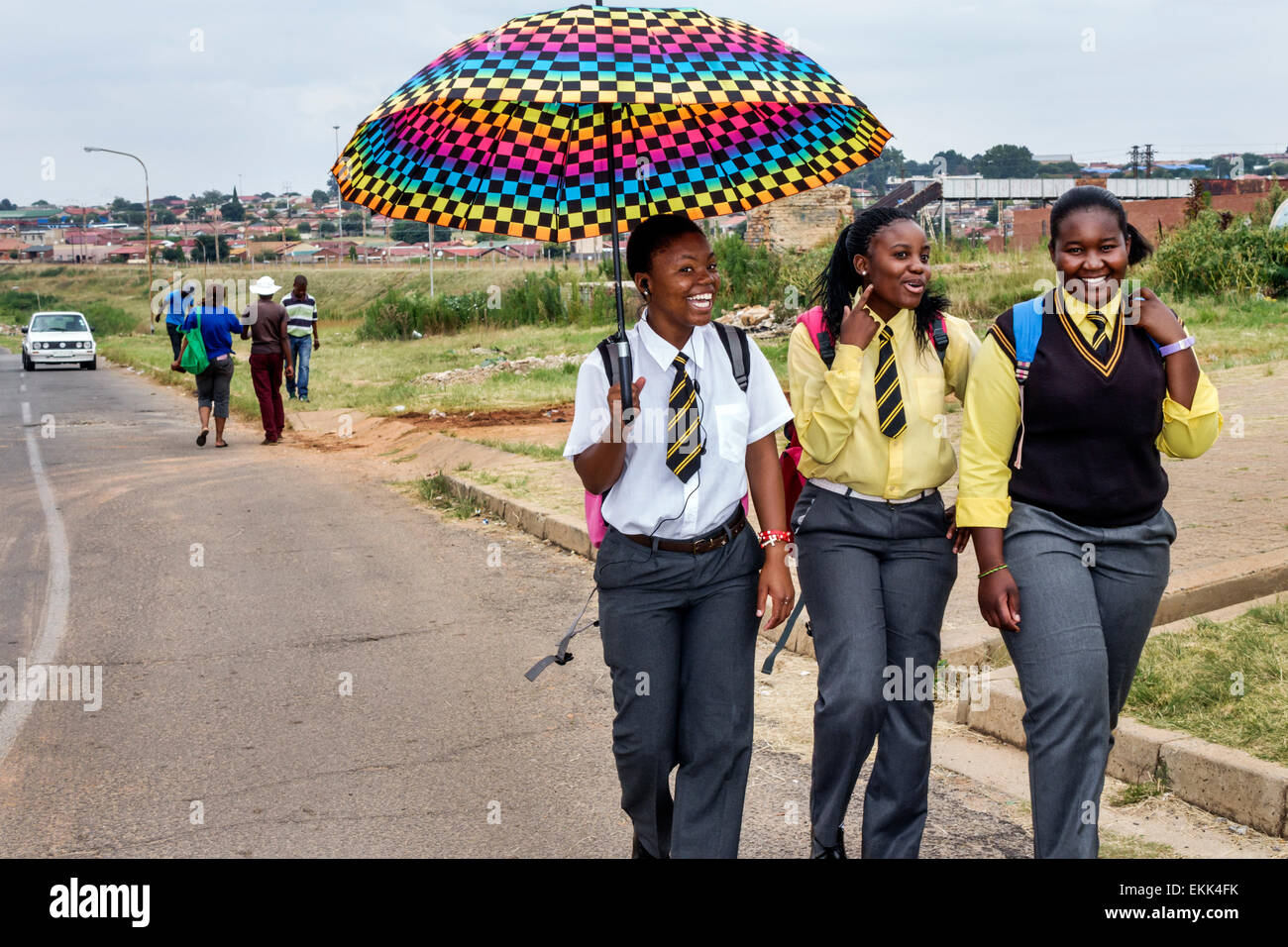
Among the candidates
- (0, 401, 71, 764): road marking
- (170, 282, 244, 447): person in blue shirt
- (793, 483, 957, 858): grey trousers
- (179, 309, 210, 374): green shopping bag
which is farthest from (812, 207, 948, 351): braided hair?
(179, 309, 210, 374): green shopping bag

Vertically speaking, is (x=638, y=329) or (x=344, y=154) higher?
(x=344, y=154)

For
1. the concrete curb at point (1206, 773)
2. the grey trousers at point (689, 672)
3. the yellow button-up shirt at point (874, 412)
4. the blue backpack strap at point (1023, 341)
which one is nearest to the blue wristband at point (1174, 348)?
the blue backpack strap at point (1023, 341)

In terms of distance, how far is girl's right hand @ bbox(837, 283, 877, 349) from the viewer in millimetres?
3807

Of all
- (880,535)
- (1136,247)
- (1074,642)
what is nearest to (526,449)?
(880,535)

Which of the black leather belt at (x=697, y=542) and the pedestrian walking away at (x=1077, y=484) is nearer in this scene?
the pedestrian walking away at (x=1077, y=484)

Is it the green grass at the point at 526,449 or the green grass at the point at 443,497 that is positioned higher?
the green grass at the point at 526,449

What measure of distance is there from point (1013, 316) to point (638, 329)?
1.02 meters

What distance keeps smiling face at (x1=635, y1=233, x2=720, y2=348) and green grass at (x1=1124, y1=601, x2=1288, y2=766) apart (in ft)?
8.04

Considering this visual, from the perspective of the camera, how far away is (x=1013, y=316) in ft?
11.8

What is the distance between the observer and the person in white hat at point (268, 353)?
16.2 meters

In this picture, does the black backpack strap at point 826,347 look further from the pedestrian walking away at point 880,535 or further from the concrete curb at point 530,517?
the concrete curb at point 530,517

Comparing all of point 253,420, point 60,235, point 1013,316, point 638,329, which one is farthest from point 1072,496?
point 60,235

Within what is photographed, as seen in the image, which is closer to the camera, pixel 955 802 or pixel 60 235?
pixel 955 802
